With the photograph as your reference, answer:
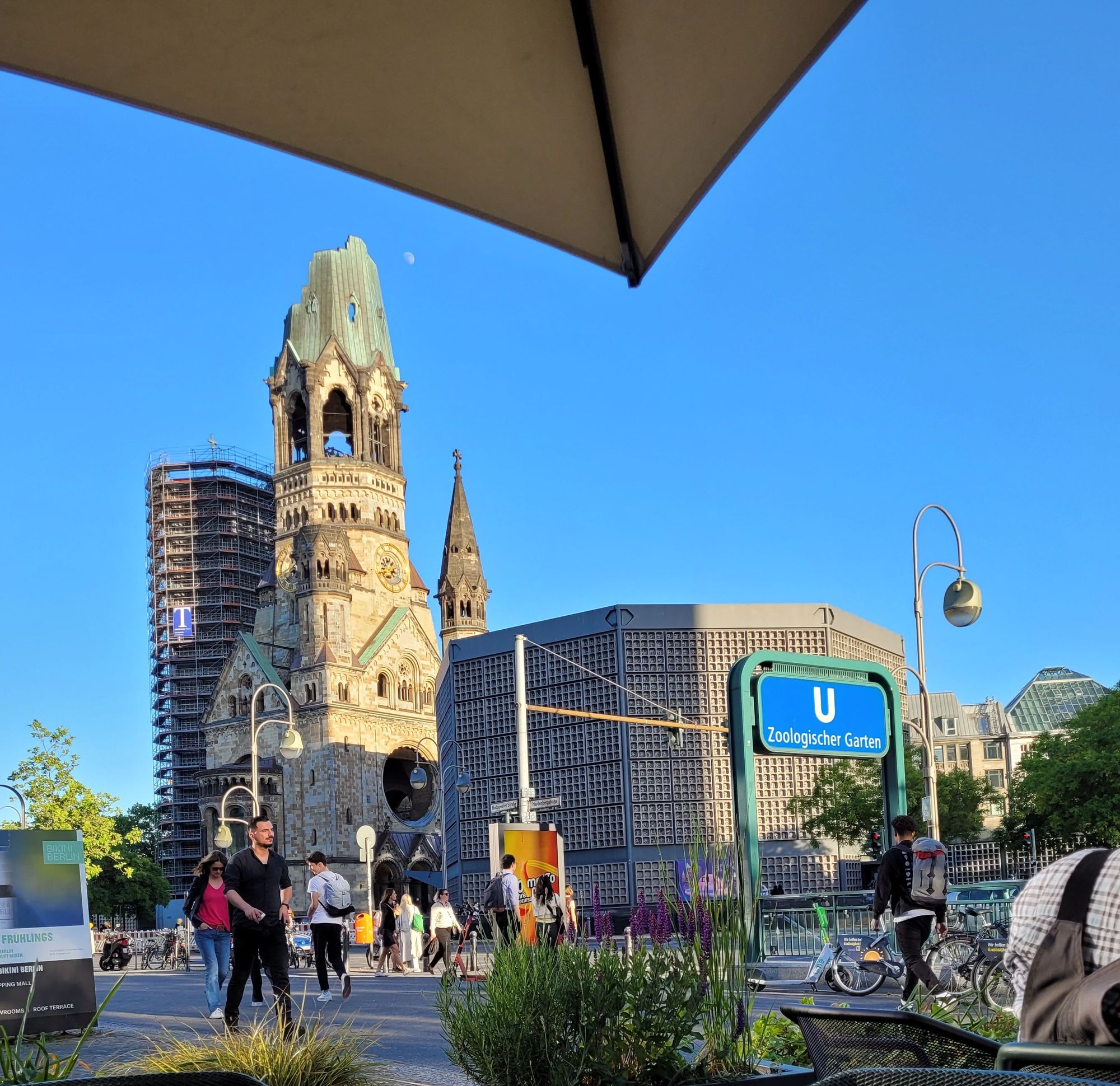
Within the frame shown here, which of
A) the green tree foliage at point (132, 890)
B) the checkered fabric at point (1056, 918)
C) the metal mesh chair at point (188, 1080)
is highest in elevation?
the checkered fabric at point (1056, 918)

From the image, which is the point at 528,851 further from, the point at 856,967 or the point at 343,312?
the point at 343,312

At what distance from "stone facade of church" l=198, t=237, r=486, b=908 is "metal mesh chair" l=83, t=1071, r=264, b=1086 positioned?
7809 cm

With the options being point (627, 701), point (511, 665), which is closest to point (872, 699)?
point (627, 701)

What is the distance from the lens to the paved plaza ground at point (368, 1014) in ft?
28.3

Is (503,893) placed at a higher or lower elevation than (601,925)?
lower

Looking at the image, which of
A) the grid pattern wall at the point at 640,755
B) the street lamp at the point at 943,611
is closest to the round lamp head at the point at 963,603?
the street lamp at the point at 943,611

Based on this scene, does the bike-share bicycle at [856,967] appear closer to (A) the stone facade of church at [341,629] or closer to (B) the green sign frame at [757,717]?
(B) the green sign frame at [757,717]

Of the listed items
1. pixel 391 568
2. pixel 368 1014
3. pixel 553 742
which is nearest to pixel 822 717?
pixel 368 1014

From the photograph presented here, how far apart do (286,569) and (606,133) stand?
8694cm

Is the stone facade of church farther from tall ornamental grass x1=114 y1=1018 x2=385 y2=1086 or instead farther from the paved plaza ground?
tall ornamental grass x1=114 y1=1018 x2=385 y2=1086

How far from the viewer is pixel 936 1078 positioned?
2.03 metres

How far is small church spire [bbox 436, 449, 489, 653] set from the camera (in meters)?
90.5

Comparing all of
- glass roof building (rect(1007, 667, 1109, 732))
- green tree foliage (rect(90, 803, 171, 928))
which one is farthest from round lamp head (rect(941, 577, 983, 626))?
glass roof building (rect(1007, 667, 1109, 732))

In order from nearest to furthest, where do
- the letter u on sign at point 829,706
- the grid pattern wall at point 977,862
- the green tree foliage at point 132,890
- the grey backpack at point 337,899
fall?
the letter u on sign at point 829,706
the grey backpack at point 337,899
the grid pattern wall at point 977,862
the green tree foliage at point 132,890
